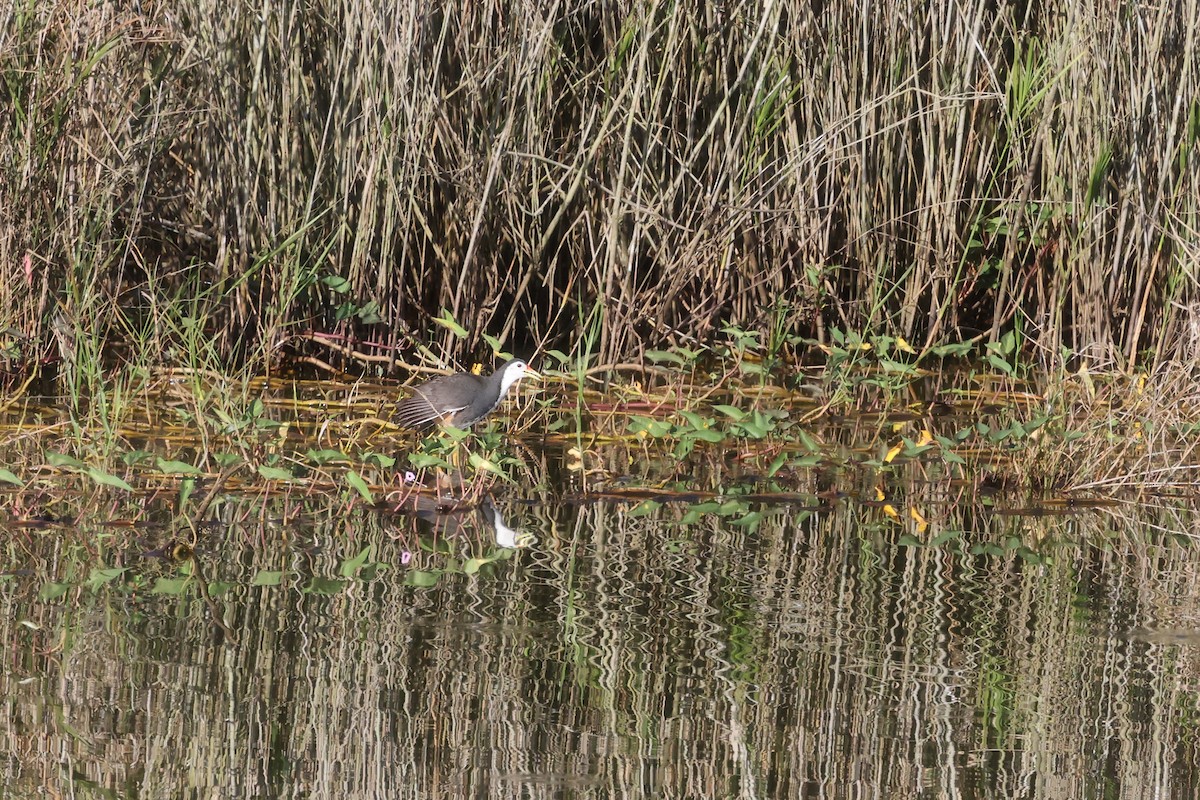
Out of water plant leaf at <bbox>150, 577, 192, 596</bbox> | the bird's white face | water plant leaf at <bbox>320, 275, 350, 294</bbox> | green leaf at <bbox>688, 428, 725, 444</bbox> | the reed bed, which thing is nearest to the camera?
water plant leaf at <bbox>150, 577, 192, 596</bbox>

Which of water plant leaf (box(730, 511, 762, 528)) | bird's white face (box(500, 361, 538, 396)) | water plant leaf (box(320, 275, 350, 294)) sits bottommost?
water plant leaf (box(730, 511, 762, 528))

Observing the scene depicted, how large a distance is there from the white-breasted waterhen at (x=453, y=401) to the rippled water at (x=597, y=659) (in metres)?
0.69

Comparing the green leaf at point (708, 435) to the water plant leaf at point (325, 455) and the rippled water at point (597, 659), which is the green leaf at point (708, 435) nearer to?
the rippled water at point (597, 659)

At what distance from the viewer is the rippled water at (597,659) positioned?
241 cm

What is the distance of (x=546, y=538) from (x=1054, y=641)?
3.64ft

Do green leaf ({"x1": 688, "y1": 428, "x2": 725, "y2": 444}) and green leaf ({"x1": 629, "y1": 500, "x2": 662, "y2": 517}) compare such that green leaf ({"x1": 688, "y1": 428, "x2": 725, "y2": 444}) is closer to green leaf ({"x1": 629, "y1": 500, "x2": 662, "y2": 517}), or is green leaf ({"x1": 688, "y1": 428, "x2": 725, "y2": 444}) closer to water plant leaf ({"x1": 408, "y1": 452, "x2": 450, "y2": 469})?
green leaf ({"x1": 629, "y1": 500, "x2": 662, "y2": 517})

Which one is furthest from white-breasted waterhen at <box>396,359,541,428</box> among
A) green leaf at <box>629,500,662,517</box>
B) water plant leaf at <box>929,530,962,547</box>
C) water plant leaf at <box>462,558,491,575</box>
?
water plant leaf at <box>929,530,962,547</box>

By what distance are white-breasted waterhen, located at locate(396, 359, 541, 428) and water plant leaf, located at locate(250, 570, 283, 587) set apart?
124 cm

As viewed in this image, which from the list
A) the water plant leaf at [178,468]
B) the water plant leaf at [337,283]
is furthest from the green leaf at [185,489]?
the water plant leaf at [337,283]

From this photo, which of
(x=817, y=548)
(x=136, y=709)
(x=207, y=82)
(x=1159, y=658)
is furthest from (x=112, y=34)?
(x=1159, y=658)

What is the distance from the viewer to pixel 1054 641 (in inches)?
122

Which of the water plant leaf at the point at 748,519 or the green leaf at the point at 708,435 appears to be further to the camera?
the green leaf at the point at 708,435

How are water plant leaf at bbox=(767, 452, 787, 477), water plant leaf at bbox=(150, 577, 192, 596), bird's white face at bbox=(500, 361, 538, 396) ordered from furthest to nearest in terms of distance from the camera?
bird's white face at bbox=(500, 361, 538, 396)
water plant leaf at bbox=(767, 452, 787, 477)
water plant leaf at bbox=(150, 577, 192, 596)

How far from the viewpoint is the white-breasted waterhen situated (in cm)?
468
